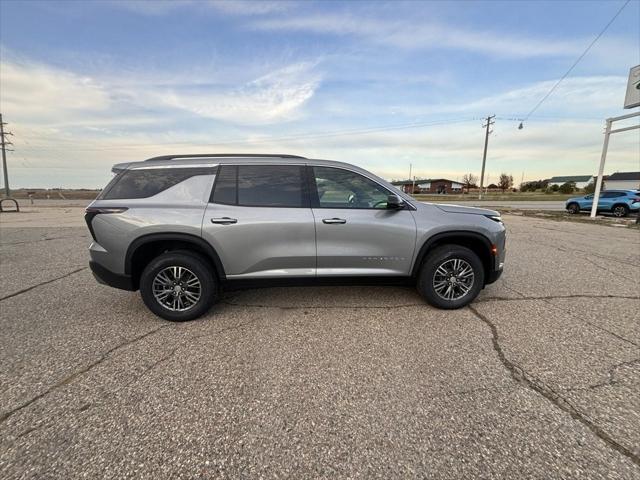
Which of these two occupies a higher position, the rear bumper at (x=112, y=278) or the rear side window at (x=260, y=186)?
the rear side window at (x=260, y=186)

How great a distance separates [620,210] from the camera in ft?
52.0

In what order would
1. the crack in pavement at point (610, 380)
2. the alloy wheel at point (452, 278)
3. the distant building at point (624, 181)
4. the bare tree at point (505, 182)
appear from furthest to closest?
the bare tree at point (505, 182)
the distant building at point (624, 181)
the alloy wheel at point (452, 278)
the crack in pavement at point (610, 380)

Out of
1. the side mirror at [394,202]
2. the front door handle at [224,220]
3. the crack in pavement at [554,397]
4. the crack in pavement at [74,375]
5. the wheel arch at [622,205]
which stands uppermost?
the side mirror at [394,202]

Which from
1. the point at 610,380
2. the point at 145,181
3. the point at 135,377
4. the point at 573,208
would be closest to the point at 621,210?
the point at 573,208

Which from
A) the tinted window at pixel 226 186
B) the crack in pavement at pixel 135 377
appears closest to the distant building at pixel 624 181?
the tinted window at pixel 226 186

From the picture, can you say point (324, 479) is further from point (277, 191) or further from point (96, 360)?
point (277, 191)

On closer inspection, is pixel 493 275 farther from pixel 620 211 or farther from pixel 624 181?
pixel 624 181

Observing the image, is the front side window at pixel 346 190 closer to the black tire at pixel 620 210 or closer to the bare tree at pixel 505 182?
the black tire at pixel 620 210

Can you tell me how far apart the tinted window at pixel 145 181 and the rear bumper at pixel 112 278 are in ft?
2.64

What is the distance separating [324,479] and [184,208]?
278cm

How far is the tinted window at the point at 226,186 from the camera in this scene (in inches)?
132

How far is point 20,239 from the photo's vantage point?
27.9 feet

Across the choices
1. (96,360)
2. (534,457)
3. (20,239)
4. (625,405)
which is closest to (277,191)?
(96,360)

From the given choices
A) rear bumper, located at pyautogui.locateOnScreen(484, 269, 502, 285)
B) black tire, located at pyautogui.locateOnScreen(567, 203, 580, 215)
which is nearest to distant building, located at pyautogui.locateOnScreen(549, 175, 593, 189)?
black tire, located at pyautogui.locateOnScreen(567, 203, 580, 215)
